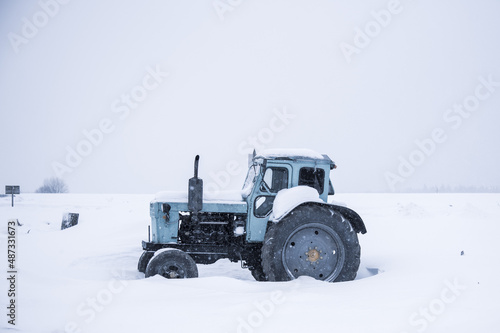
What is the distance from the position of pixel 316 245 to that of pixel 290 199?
781 millimetres

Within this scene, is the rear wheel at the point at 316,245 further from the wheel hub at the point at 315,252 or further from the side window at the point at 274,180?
the side window at the point at 274,180

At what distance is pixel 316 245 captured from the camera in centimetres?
586

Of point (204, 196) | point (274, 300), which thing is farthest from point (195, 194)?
point (274, 300)

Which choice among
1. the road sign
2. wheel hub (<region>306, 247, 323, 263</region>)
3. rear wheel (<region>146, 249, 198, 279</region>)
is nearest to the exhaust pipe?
rear wheel (<region>146, 249, 198, 279</region>)

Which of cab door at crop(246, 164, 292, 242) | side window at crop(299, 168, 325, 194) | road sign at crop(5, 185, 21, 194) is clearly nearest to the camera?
cab door at crop(246, 164, 292, 242)

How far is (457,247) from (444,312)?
468 centimetres

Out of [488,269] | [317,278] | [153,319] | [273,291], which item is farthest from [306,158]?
[153,319]

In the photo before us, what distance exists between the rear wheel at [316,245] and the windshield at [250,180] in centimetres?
87

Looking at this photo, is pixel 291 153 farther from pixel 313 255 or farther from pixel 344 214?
pixel 313 255

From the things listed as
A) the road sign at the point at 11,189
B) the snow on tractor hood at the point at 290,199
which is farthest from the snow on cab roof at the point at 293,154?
the road sign at the point at 11,189

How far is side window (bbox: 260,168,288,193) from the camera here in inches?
244

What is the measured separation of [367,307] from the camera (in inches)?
168

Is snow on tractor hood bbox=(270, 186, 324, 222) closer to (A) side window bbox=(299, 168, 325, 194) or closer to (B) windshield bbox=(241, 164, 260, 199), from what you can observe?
(A) side window bbox=(299, 168, 325, 194)

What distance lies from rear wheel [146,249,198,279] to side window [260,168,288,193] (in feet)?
5.16
